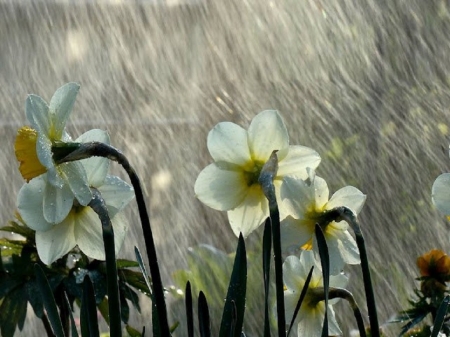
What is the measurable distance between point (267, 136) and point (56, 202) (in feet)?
0.42

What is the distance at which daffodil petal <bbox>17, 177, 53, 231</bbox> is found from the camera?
1.50ft

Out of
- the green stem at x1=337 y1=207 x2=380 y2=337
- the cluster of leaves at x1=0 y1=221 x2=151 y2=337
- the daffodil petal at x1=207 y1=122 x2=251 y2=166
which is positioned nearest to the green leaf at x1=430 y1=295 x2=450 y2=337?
the green stem at x1=337 y1=207 x2=380 y2=337

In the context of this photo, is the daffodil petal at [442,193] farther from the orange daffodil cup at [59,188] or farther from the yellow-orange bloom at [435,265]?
the yellow-orange bloom at [435,265]

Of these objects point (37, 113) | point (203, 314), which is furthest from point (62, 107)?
point (203, 314)

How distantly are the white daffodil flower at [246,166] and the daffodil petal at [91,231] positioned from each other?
5 cm

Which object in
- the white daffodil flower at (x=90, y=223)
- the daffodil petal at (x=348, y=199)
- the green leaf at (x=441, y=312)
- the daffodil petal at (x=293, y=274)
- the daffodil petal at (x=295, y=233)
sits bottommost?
the green leaf at (x=441, y=312)

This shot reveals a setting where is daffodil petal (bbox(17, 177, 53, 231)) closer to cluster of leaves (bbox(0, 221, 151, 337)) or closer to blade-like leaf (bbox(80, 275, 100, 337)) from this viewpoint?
blade-like leaf (bbox(80, 275, 100, 337))

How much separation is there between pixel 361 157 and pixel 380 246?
274mm

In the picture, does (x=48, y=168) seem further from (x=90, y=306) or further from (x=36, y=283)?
(x=36, y=283)

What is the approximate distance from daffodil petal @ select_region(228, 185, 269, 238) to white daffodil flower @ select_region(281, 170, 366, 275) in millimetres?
16

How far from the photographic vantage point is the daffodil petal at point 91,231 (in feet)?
1.60

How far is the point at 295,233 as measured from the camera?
51cm

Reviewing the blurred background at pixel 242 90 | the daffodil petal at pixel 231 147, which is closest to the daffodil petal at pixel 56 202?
the daffodil petal at pixel 231 147

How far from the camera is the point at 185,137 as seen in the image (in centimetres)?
303
